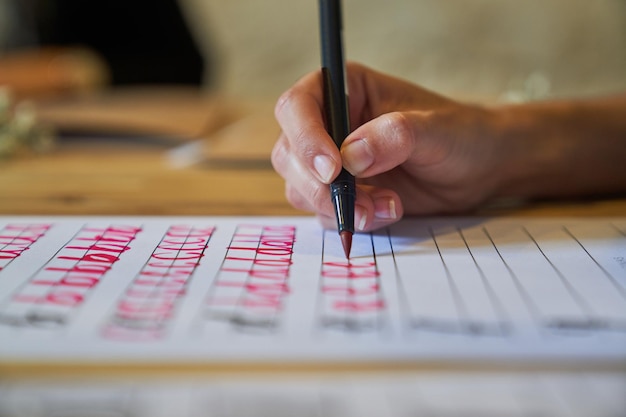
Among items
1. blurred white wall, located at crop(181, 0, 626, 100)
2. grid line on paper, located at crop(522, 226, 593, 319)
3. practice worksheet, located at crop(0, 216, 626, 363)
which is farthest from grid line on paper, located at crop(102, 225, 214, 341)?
blurred white wall, located at crop(181, 0, 626, 100)

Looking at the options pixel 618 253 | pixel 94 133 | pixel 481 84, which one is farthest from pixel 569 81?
pixel 618 253

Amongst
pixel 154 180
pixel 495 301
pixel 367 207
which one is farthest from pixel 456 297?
pixel 154 180

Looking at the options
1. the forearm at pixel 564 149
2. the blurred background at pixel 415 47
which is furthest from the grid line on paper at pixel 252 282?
the blurred background at pixel 415 47

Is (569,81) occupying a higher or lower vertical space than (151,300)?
lower

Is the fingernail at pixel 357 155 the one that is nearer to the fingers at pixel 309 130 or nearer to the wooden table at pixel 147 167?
the fingers at pixel 309 130

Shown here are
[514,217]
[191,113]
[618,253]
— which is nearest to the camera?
[618,253]

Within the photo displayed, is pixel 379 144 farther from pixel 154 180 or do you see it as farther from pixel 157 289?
pixel 154 180

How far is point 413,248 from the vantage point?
1.59 feet

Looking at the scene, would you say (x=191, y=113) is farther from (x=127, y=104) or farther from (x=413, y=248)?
(x=413, y=248)

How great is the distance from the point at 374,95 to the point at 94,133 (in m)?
0.47

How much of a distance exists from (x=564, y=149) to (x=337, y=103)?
0.71ft

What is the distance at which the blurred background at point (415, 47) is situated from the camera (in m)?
1.55

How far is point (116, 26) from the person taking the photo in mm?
2209

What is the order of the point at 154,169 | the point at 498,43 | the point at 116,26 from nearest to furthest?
the point at 154,169
the point at 498,43
the point at 116,26
